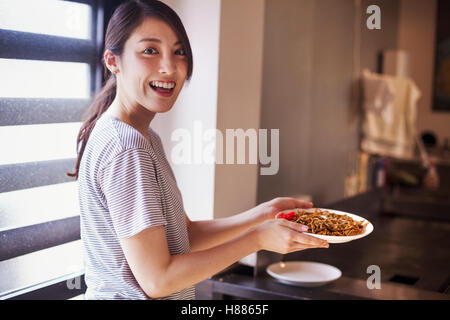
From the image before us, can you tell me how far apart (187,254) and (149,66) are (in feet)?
1.29

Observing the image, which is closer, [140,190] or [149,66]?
[140,190]

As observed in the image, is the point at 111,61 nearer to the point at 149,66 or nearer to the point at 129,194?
the point at 149,66

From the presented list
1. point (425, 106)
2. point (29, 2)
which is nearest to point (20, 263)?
point (29, 2)

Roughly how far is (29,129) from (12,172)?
0.11 meters

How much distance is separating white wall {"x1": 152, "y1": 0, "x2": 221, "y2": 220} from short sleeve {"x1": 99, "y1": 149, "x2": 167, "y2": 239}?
49 cm

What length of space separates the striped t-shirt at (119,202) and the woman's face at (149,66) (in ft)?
0.29

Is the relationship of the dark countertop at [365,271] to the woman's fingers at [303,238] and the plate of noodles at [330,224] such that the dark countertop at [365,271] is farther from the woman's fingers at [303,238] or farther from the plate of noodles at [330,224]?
the woman's fingers at [303,238]

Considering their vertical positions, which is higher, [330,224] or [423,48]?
[423,48]

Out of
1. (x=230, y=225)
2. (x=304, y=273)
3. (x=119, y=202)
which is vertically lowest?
(x=304, y=273)

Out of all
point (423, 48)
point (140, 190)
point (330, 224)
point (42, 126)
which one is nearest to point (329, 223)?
point (330, 224)

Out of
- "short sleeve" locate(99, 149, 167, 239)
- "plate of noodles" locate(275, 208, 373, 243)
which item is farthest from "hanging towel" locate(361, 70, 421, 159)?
"short sleeve" locate(99, 149, 167, 239)

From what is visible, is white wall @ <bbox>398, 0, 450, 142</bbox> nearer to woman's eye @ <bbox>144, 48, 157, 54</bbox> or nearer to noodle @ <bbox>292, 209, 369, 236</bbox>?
noodle @ <bbox>292, 209, 369, 236</bbox>

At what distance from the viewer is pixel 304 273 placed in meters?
1.57

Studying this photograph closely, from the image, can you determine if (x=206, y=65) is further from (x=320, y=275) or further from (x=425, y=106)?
(x=425, y=106)
